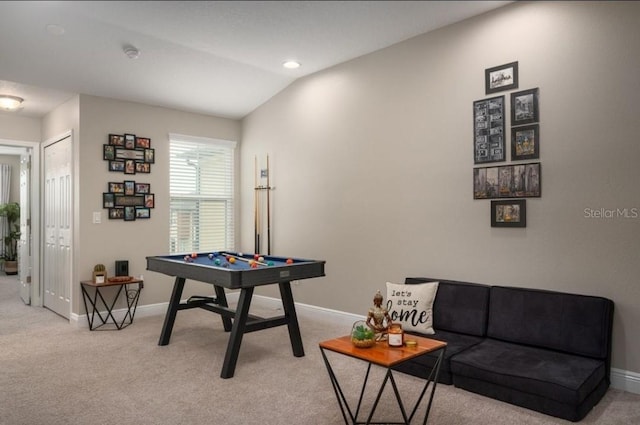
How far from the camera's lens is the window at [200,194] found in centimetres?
580

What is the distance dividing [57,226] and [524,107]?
17.1 feet

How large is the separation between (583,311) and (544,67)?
1802 millimetres

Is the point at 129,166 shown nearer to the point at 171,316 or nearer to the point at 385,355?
the point at 171,316

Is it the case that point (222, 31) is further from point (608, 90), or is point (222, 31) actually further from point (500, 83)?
point (608, 90)

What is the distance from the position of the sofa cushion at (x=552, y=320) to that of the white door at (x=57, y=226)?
4483 millimetres

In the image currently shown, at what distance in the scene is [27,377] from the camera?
3.43 metres

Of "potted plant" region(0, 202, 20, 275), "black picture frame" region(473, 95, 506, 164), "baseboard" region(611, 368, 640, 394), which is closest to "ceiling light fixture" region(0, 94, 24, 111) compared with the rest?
"black picture frame" region(473, 95, 506, 164)

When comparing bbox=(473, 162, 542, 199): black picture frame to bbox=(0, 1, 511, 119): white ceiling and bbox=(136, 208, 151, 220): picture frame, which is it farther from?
bbox=(136, 208, 151, 220): picture frame

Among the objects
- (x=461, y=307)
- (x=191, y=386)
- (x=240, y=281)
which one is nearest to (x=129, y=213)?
(x=240, y=281)

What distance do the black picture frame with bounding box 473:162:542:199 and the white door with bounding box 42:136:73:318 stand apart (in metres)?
4.30

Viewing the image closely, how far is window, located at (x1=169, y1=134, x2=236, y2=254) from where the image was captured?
5.80m

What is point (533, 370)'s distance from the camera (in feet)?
9.27

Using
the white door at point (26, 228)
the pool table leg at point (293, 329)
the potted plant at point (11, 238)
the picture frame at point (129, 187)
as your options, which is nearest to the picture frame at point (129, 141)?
the picture frame at point (129, 187)

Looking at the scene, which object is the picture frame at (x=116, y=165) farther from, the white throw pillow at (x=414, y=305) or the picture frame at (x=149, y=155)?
the white throw pillow at (x=414, y=305)
